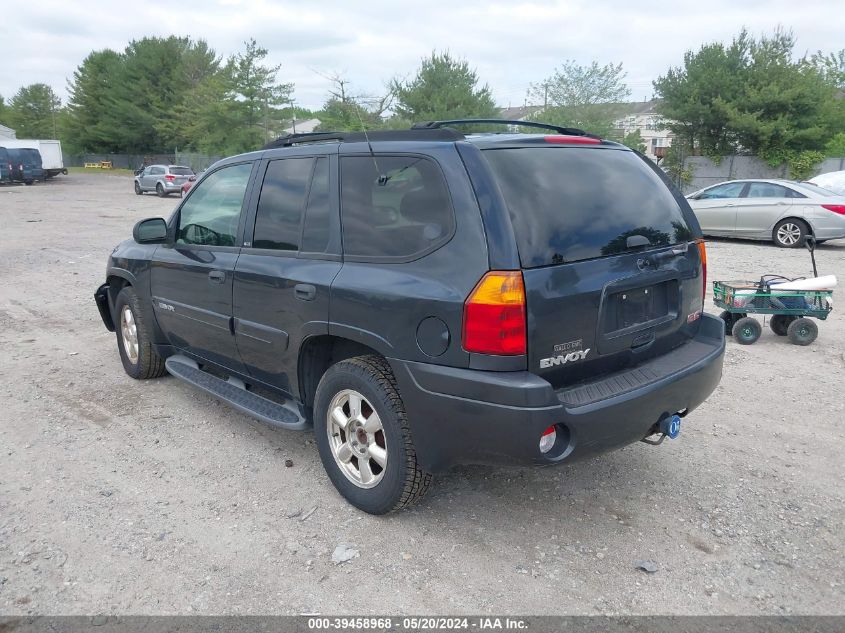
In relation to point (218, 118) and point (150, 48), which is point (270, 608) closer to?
point (218, 118)

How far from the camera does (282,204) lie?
150 inches

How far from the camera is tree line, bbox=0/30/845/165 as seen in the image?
24.2 meters

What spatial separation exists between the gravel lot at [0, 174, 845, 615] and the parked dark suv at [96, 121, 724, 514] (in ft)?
1.30

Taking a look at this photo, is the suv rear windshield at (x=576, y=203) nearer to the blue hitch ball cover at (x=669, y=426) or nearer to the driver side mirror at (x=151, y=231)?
the blue hitch ball cover at (x=669, y=426)

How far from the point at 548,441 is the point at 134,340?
3906 mm

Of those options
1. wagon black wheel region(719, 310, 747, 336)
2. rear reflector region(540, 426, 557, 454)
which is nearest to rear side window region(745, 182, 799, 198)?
wagon black wheel region(719, 310, 747, 336)

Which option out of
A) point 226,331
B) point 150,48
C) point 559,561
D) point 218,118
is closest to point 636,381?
point 559,561

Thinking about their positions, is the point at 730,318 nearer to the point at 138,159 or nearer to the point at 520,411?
the point at 520,411

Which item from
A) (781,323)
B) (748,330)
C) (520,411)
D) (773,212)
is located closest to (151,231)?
(520,411)

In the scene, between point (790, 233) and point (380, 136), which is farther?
point (790, 233)

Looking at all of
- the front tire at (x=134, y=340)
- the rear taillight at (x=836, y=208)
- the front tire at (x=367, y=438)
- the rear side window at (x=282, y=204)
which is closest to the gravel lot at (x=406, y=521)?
the front tire at (x=367, y=438)

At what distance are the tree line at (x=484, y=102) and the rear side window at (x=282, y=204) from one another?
99.1 inches

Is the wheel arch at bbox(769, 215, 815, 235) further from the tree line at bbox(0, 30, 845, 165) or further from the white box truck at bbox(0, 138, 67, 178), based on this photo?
the white box truck at bbox(0, 138, 67, 178)

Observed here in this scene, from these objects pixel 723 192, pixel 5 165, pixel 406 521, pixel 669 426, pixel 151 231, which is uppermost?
pixel 5 165
